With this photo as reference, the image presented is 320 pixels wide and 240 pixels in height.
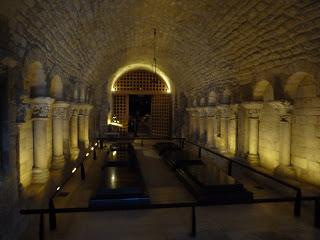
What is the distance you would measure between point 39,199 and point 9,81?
1.90m

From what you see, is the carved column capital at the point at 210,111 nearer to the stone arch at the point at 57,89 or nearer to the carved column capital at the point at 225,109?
the carved column capital at the point at 225,109

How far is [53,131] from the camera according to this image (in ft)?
21.6

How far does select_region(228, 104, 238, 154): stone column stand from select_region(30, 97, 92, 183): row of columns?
182 inches

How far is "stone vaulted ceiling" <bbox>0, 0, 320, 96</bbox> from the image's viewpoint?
4340mm

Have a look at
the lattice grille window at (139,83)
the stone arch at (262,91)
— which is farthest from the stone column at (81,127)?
the lattice grille window at (139,83)

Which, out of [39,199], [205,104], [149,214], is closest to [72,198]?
[39,199]

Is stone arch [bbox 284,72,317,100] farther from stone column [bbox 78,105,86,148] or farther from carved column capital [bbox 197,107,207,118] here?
stone column [bbox 78,105,86,148]

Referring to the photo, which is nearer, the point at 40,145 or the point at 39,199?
the point at 39,199

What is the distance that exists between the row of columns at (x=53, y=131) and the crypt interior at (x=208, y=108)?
0.08 feet

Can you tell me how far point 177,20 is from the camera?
7594mm

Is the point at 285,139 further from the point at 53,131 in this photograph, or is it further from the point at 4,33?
the point at 4,33

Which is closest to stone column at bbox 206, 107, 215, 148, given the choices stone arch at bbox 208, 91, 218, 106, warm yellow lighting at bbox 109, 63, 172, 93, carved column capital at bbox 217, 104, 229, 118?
stone arch at bbox 208, 91, 218, 106

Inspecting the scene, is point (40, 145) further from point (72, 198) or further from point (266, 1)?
point (266, 1)

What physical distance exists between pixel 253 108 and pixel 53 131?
4922 millimetres
